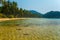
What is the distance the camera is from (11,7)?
8419cm

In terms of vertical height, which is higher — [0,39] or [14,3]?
[14,3]

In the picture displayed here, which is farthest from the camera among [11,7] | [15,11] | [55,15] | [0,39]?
[55,15]

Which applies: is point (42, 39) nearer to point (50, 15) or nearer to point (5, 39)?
point (5, 39)

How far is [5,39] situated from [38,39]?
2.69 meters

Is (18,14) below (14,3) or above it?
below

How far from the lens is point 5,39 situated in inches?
443

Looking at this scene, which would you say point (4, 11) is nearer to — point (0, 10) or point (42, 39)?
point (0, 10)

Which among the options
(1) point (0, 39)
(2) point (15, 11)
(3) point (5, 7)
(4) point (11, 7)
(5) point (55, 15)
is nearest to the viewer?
(1) point (0, 39)

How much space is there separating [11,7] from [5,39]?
74091 millimetres

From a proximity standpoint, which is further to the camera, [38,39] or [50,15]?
[50,15]

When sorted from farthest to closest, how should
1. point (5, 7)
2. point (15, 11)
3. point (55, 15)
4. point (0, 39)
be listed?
point (55, 15) → point (15, 11) → point (5, 7) → point (0, 39)

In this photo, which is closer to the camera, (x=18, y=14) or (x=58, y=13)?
(x=18, y=14)

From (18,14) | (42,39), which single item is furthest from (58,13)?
(42,39)

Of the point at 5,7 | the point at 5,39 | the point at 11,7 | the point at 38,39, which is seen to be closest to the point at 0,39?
the point at 5,39
